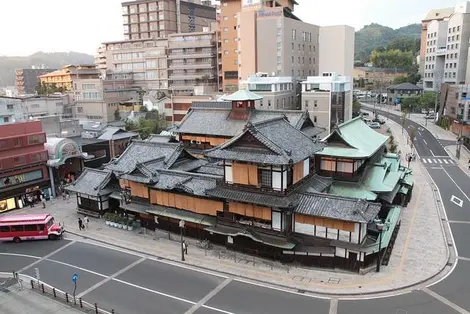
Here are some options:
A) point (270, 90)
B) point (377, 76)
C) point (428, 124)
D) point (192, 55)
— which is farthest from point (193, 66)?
point (377, 76)

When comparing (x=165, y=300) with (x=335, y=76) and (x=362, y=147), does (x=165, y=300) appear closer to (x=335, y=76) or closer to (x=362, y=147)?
(x=362, y=147)

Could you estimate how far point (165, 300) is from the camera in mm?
29219

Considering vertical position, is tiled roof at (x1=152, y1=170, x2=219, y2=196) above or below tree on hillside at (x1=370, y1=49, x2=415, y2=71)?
below

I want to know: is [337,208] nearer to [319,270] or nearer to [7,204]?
[319,270]

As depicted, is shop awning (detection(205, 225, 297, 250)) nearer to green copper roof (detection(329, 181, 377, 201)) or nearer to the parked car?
green copper roof (detection(329, 181, 377, 201))

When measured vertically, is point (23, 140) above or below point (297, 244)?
above

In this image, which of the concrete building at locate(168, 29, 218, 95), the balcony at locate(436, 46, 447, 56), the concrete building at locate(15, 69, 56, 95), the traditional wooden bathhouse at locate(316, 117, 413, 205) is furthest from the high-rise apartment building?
the concrete building at locate(15, 69, 56, 95)

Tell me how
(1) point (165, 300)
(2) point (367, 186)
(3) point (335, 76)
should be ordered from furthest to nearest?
(3) point (335, 76) < (2) point (367, 186) < (1) point (165, 300)

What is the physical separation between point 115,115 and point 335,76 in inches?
2523

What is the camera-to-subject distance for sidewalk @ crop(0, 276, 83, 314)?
27980 millimetres

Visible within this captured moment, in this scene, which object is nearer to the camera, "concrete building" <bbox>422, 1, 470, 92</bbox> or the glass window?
the glass window

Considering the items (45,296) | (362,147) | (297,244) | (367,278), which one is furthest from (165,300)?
(362,147)

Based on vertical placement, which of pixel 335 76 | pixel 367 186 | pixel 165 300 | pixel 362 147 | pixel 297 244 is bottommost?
pixel 165 300

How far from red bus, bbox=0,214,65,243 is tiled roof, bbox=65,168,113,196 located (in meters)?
6.53
